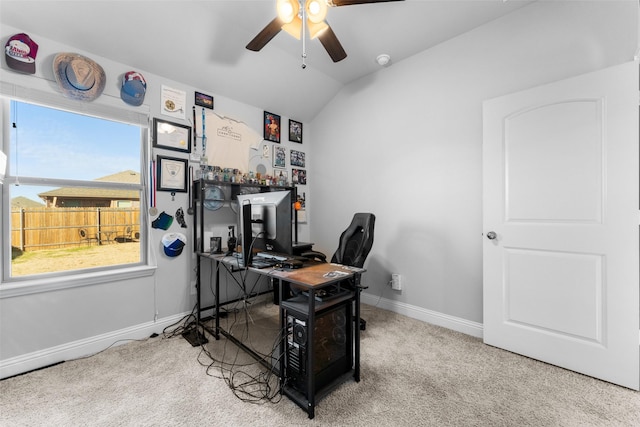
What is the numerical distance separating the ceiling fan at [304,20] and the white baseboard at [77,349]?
8.68 ft

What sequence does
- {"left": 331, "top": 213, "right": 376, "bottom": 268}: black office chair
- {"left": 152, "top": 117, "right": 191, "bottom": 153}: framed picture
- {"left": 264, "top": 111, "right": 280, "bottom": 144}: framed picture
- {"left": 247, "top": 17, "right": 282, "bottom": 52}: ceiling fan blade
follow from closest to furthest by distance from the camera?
{"left": 247, "top": 17, "right": 282, "bottom": 52}: ceiling fan blade, {"left": 331, "top": 213, "right": 376, "bottom": 268}: black office chair, {"left": 152, "top": 117, "right": 191, "bottom": 153}: framed picture, {"left": 264, "top": 111, "right": 280, "bottom": 144}: framed picture

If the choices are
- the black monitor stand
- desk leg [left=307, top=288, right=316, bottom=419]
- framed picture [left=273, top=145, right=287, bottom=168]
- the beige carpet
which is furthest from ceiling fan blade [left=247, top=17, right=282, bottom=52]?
the beige carpet

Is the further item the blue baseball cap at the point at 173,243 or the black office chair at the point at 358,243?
the blue baseball cap at the point at 173,243

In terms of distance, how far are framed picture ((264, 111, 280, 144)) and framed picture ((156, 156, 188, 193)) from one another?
44.7 inches

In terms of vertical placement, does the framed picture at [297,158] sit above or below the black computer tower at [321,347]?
above

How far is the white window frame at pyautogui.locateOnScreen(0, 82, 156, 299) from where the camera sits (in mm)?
1871

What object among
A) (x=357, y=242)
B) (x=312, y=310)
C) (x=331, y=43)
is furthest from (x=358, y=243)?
(x=331, y=43)

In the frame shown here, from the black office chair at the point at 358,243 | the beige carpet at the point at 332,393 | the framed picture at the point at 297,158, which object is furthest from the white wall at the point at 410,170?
the black office chair at the point at 358,243

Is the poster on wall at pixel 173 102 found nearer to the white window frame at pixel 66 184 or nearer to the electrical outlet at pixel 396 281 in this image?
the white window frame at pixel 66 184

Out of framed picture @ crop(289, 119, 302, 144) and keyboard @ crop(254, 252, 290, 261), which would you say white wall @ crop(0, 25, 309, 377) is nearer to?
framed picture @ crop(289, 119, 302, 144)

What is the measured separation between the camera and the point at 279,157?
3572 millimetres

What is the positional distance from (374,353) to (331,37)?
247cm

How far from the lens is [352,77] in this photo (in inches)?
131

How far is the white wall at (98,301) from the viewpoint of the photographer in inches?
73.4
